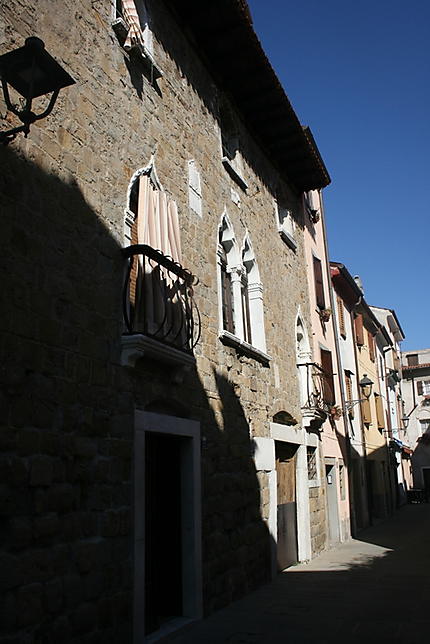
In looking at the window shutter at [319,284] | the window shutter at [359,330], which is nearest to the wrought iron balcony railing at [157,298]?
the window shutter at [319,284]

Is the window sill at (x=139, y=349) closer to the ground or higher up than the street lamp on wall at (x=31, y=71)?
closer to the ground

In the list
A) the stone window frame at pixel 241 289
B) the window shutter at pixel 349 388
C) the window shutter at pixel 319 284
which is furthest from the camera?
the window shutter at pixel 349 388

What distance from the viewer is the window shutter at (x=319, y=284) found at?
47.0 ft

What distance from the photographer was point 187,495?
6617 millimetres

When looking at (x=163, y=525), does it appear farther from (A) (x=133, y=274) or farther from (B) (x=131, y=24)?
(B) (x=131, y=24)

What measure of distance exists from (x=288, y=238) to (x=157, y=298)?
254 inches

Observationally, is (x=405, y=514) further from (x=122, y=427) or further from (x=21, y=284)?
(x=21, y=284)

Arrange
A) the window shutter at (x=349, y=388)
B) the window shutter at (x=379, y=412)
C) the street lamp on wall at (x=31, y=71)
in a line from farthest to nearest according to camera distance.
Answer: the window shutter at (x=379, y=412), the window shutter at (x=349, y=388), the street lamp on wall at (x=31, y=71)

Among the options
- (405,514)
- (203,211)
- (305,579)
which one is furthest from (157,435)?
(405,514)

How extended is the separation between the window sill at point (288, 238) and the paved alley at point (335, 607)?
19.9 ft

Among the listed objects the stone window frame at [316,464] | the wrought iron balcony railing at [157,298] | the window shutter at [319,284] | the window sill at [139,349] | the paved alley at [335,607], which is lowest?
the paved alley at [335,607]

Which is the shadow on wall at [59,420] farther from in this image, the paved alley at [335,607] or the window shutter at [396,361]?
the window shutter at [396,361]

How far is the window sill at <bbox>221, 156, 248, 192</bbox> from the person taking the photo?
9141 millimetres

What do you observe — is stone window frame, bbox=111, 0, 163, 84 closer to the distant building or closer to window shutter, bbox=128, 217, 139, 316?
window shutter, bbox=128, 217, 139, 316
